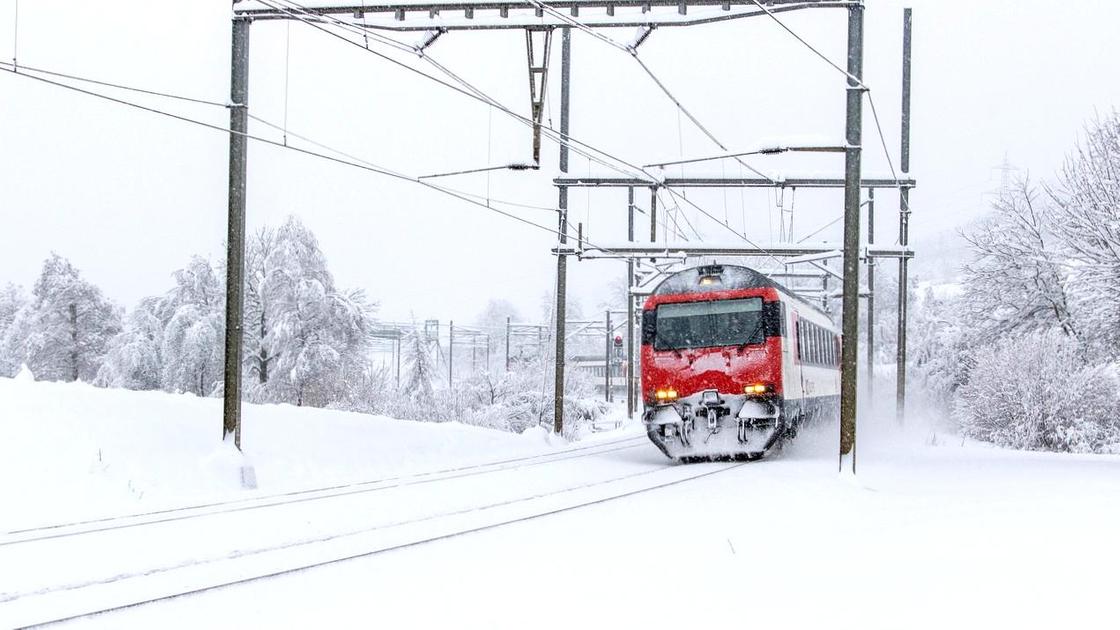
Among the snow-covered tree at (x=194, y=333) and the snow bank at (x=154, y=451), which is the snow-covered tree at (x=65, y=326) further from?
the snow bank at (x=154, y=451)

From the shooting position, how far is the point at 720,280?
19.9 metres

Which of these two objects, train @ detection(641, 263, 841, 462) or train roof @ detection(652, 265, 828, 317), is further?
train roof @ detection(652, 265, 828, 317)

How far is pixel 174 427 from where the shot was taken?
51.2ft

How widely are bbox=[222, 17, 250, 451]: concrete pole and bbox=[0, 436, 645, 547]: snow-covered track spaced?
2025 mm

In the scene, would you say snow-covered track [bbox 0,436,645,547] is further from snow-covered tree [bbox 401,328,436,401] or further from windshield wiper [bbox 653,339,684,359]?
snow-covered tree [bbox 401,328,436,401]

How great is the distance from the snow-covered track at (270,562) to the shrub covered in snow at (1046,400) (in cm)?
2187

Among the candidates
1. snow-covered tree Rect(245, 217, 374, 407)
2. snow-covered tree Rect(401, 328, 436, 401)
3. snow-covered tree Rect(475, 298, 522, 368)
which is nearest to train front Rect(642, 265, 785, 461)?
snow-covered tree Rect(245, 217, 374, 407)

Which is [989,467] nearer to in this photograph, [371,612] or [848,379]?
[848,379]

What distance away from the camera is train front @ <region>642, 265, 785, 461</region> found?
18.9 meters

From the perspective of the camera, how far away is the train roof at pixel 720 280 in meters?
19.6

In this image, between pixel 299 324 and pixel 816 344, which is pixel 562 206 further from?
pixel 299 324

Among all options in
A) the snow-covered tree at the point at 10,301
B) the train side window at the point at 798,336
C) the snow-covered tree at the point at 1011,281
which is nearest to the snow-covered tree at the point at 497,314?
the snow-covered tree at the point at 10,301

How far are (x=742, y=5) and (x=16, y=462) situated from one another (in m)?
10.6

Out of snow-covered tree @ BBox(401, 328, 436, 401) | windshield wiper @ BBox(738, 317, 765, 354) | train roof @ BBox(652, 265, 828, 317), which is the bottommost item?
snow-covered tree @ BBox(401, 328, 436, 401)
